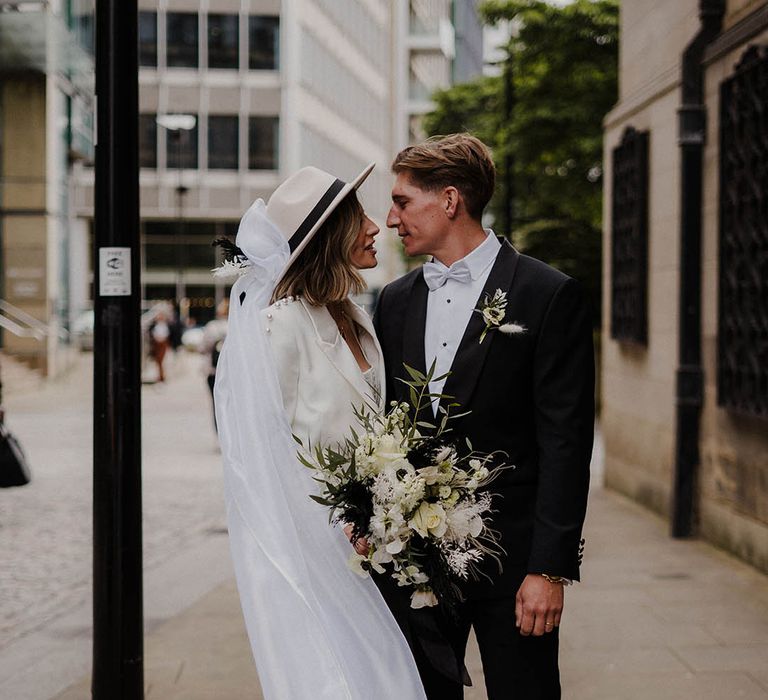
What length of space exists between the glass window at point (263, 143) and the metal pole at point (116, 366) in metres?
46.9

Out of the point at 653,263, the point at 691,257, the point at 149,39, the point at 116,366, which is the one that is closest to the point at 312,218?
the point at 116,366

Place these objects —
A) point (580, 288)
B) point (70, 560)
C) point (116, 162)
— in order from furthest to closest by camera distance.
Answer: point (70, 560), point (116, 162), point (580, 288)

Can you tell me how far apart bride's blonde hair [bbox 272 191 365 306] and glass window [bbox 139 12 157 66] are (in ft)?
162

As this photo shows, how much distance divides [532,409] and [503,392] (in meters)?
0.11

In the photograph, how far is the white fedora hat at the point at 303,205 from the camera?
3.25m

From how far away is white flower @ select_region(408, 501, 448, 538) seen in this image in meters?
2.93

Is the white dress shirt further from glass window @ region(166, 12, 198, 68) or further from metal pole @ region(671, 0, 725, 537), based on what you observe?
glass window @ region(166, 12, 198, 68)

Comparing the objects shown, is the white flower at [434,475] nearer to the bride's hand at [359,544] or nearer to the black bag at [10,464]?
the bride's hand at [359,544]

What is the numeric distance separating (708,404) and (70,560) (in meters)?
4.55

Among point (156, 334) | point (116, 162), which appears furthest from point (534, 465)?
point (156, 334)

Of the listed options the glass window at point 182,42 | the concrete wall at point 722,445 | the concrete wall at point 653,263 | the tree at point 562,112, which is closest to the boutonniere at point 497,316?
the concrete wall at point 722,445

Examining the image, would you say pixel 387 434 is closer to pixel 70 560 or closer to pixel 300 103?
pixel 70 560

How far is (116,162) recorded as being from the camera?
177 inches

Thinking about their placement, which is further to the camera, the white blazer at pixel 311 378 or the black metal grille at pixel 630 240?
the black metal grille at pixel 630 240
